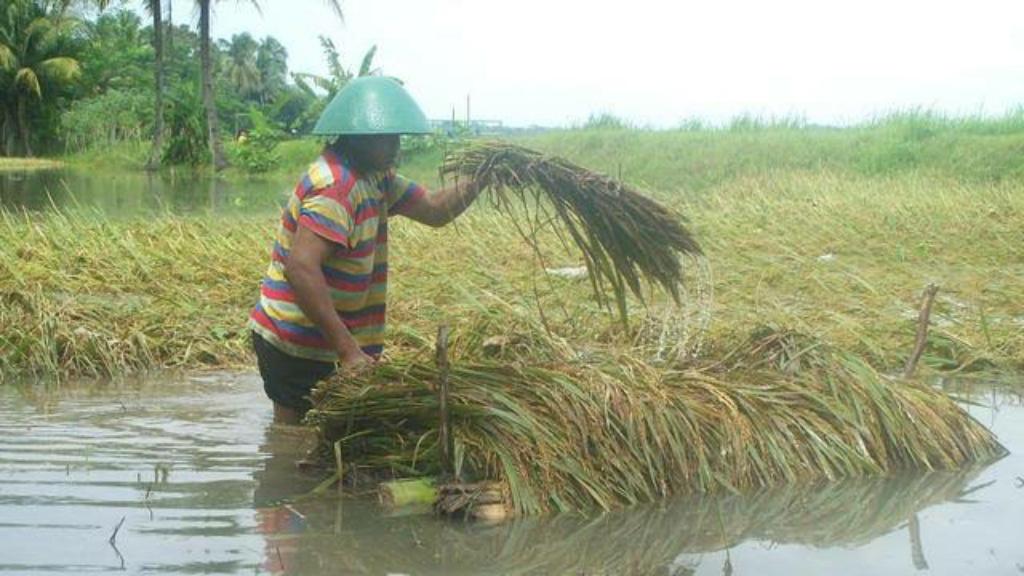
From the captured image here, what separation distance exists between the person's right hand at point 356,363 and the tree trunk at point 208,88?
24092 mm

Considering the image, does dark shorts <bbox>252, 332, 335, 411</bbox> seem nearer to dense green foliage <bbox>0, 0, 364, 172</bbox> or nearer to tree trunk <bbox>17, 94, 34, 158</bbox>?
dense green foliage <bbox>0, 0, 364, 172</bbox>

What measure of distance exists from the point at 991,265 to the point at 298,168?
21.4 metres

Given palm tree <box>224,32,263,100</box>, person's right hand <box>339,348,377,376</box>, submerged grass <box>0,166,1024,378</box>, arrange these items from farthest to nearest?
palm tree <box>224,32,263,100</box> < submerged grass <box>0,166,1024,378</box> < person's right hand <box>339,348,377,376</box>

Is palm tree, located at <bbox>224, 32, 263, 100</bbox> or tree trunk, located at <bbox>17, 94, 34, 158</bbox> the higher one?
palm tree, located at <bbox>224, 32, 263, 100</bbox>

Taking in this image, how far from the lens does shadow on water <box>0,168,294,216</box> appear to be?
1562 centimetres

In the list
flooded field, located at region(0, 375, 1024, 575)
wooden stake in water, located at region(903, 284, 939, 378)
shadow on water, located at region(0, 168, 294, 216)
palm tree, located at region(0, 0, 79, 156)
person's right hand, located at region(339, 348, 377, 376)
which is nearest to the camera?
flooded field, located at region(0, 375, 1024, 575)

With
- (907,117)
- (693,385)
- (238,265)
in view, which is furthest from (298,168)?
(693,385)

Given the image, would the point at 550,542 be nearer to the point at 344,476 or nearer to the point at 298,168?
the point at 344,476

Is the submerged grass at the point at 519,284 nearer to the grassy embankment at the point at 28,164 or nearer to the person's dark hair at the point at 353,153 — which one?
the person's dark hair at the point at 353,153

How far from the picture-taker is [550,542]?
3.45 m

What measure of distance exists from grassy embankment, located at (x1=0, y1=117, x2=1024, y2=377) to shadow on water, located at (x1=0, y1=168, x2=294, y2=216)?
4616 millimetres

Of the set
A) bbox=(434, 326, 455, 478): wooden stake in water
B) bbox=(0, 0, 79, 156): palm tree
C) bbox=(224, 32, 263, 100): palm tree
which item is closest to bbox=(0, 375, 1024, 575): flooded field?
bbox=(434, 326, 455, 478): wooden stake in water

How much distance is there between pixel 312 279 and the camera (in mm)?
3475

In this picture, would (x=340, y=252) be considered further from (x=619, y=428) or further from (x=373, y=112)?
(x=619, y=428)
